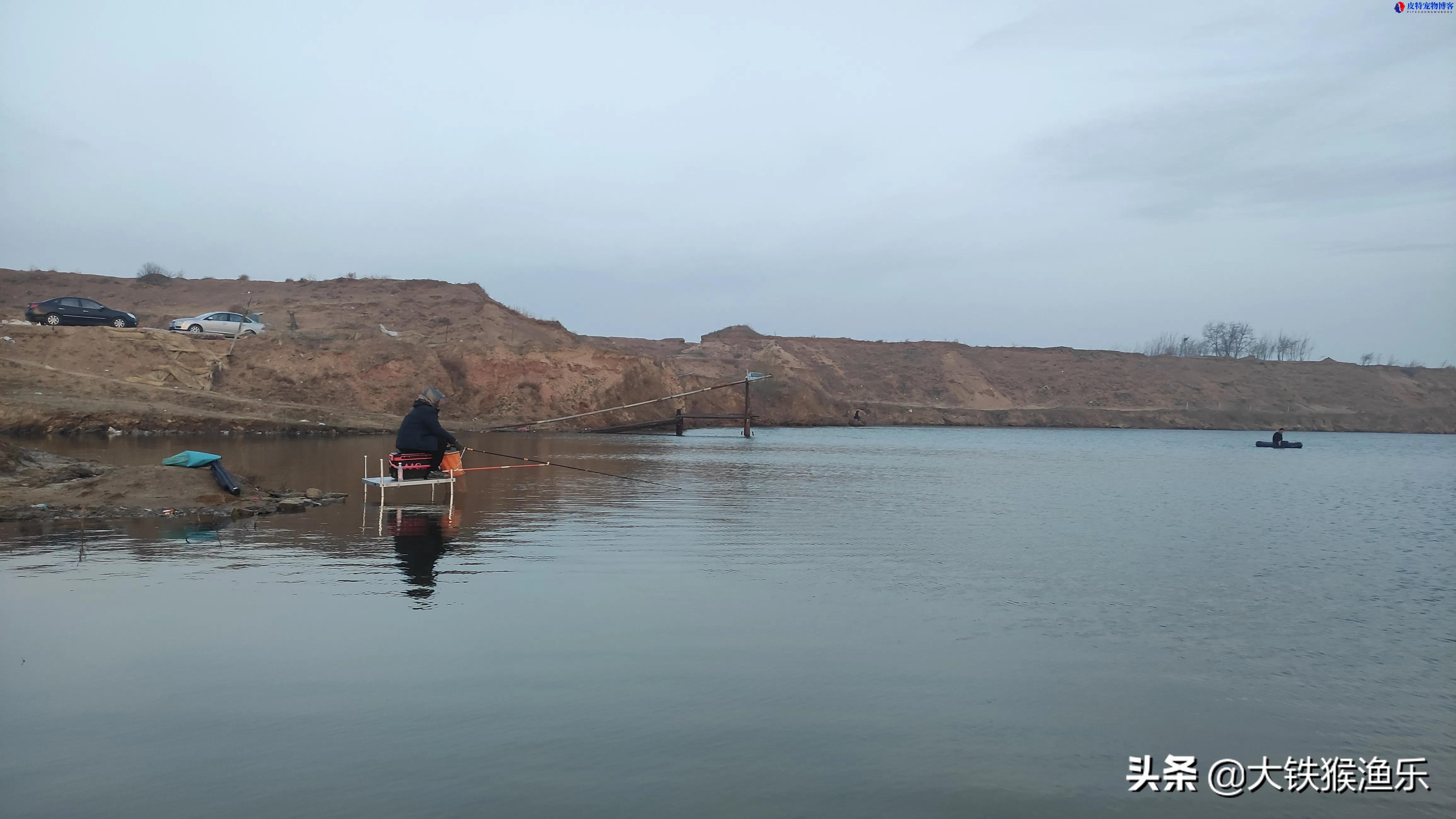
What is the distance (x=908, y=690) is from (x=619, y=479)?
17.8 metres

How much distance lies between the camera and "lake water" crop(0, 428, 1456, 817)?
5754 mm

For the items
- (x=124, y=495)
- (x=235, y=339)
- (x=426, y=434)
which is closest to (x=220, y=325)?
(x=235, y=339)

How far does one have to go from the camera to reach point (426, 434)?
58.9 ft

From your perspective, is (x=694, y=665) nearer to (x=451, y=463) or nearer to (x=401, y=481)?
(x=401, y=481)

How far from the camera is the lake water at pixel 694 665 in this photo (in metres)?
5.75

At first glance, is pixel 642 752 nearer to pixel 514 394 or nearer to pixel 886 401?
pixel 514 394

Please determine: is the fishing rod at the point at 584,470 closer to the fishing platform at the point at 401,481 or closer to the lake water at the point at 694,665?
the fishing platform at the point at 401,481

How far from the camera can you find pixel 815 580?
39.5 feet

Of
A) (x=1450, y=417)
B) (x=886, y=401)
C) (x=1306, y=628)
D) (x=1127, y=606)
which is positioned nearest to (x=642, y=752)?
(x=1127, y=606)

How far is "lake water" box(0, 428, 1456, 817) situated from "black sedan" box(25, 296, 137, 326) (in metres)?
36.8

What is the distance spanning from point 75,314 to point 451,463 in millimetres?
37567

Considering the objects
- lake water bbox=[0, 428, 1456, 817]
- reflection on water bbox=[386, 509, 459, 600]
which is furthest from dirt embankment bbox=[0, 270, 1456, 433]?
lake water bbox=[0, 428, 1456, 817]

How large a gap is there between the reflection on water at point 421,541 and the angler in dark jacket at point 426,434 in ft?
3.58

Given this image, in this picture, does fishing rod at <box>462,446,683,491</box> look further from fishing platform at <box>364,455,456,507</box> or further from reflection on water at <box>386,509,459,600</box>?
reflection on water at <box>386,509,459,600</box>
